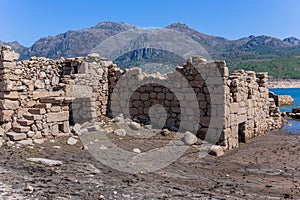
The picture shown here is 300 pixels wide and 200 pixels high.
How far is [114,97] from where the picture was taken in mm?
15352

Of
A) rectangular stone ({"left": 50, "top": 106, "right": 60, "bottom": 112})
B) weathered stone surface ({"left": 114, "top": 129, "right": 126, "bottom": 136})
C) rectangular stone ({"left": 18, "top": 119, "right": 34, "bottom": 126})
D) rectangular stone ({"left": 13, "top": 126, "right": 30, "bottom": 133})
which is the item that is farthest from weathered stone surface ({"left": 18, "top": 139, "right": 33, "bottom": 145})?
weathered stone surface ({"left": 114, "top": 129, "right": 126, "bottom": 136})

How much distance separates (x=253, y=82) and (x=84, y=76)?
26.2ft

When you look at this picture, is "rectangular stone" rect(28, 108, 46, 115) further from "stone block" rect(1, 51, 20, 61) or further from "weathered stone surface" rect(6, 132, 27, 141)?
"stone block" rect(1, 51, 20, 61)

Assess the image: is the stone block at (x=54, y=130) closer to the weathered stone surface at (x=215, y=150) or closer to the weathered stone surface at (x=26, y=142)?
the weathered stone surface at (x=26, y=142)

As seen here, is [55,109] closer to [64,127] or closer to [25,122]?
[64,127]

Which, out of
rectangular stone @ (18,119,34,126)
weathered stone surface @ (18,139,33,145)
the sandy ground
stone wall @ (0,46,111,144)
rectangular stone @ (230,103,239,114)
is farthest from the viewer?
rectangular stone @ (230,103,239,114)

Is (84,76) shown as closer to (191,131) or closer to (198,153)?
(191,131)

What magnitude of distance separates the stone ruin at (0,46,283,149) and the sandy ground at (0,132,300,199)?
3.74 feet

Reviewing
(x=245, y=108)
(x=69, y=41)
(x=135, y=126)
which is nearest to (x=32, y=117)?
(x=135, y=126)

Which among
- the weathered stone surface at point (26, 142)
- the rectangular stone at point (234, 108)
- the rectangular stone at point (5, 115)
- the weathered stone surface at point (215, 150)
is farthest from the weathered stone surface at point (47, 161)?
the rectangular stone at point (234, 108)

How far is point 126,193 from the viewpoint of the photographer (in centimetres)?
625

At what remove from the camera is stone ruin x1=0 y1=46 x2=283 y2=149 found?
10.4m

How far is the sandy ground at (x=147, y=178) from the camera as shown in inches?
241

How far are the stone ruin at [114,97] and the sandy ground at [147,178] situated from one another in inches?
44.9
